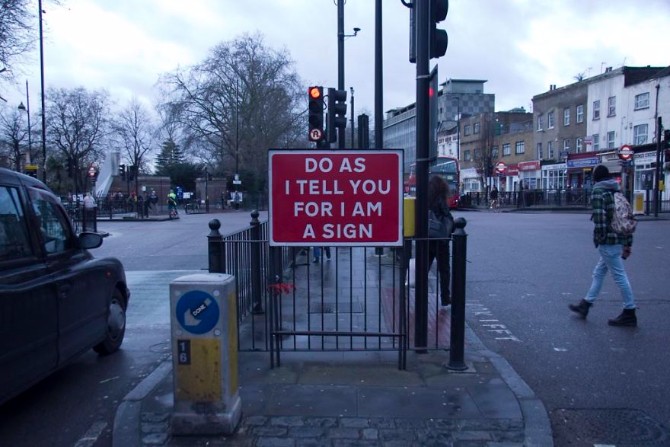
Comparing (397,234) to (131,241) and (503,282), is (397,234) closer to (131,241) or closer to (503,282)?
(503,282)

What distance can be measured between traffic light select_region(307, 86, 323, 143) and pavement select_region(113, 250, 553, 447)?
21.9ft

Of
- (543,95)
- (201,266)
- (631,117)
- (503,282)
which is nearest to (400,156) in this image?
(503,282)

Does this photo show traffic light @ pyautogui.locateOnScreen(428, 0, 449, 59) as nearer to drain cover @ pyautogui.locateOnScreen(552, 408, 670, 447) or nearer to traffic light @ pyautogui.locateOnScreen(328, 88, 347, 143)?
drain cover @ pyautogui.locateOnScreen(552, 408, 670, 447)

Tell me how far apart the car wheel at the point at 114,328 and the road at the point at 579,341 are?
4023 millimetres

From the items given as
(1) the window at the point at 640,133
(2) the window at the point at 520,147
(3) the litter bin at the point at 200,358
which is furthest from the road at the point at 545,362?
(2) the window at the point at 520,147

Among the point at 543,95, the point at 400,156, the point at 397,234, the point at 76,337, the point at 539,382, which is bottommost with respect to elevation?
the point at 539,382

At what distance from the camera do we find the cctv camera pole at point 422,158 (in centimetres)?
512

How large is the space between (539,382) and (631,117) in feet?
134

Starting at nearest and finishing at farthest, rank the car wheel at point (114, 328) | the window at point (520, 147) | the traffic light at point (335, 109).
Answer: the car wheel at point (114, 328) → the traffic light at point (335, 109) → the window at point (520, 147)

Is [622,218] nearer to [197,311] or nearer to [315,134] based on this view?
[197,311]

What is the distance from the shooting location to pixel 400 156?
476cm

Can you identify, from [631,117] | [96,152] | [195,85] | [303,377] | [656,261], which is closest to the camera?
[303,377]

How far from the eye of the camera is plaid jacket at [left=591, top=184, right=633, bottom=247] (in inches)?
258

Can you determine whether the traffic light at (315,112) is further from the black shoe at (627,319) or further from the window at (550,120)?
the window at (550,120)
